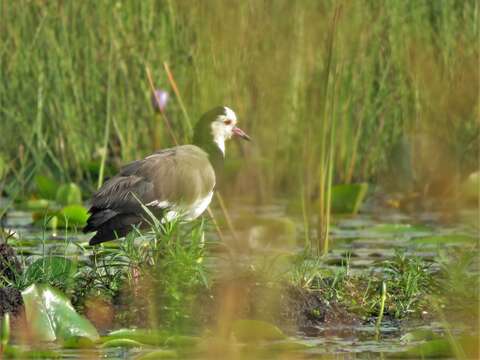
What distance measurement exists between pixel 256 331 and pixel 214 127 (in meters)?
2.78

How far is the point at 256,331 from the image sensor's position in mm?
5254

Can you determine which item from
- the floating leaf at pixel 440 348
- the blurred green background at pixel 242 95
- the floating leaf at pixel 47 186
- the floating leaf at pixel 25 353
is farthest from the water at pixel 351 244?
the blurred green background at pixel 242 95

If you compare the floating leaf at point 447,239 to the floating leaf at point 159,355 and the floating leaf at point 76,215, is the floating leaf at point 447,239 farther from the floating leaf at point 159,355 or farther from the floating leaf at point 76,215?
the floating leaf at point 159,355

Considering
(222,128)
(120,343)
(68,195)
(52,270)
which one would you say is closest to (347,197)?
(222,128)

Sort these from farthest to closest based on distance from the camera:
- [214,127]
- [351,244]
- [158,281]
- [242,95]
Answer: [242,95] < [351,244] < [214,127] < [158,281]

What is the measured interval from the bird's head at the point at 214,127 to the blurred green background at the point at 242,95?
1235 mm

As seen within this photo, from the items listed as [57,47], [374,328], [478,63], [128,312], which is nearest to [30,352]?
[128,312]

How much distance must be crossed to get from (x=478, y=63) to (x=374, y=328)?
302 cm

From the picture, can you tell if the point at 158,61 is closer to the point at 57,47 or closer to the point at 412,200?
the point at 57,47

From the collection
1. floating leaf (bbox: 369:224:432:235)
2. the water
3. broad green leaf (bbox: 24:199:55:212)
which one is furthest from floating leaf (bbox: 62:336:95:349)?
broad green leaf (bbox: 24:199:55:212)

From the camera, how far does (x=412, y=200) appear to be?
32.9 feet

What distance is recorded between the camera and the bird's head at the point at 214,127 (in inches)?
307

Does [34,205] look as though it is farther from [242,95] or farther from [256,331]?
[256,331]

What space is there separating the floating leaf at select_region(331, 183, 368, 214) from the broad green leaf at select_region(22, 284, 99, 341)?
4.17m
